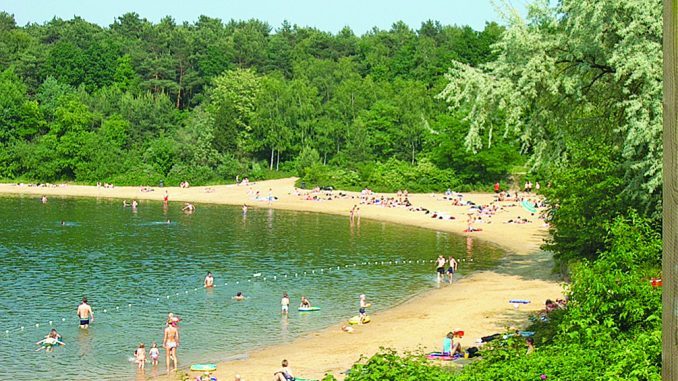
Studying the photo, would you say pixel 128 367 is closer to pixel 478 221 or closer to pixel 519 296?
pixel 519 296

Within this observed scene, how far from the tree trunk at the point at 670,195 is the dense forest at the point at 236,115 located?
68.7 m

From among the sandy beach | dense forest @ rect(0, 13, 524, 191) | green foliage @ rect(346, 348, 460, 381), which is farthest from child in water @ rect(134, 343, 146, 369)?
dense forest @ rect(0, 13, 524, 191)

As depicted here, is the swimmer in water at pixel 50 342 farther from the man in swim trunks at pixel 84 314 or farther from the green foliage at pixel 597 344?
the green foliage at pixel 597 344

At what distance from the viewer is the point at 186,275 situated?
4100 cm

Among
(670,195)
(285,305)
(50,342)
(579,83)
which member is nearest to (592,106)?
(579,83)

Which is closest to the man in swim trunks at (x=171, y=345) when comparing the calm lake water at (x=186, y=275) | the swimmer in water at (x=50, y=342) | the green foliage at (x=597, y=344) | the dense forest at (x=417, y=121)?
the calm lake water at (x=186, y=275)

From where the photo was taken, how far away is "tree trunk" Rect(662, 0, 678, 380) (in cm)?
206

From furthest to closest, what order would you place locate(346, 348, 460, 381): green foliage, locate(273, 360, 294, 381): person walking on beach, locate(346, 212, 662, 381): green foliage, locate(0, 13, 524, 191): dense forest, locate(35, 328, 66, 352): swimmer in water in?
1. locate(0, 13, 524, 191): dense forest
2. locate(35, 328, 66, 352): swimmer in water
3. locate(273, 360, 294, 381): person walking on beach
4. locate(346, 348, 460, 381): green foliage
5. locate(346, 212, 662, 381): green foliage

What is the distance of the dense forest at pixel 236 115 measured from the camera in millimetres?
80125

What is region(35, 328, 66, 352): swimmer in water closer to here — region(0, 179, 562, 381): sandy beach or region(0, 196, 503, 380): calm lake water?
region(0, 196, 503, 380): calm lake water

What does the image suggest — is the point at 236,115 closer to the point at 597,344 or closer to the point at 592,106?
the point at 592,106

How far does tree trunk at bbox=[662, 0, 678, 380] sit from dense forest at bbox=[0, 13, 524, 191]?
225ft

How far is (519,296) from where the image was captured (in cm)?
3156

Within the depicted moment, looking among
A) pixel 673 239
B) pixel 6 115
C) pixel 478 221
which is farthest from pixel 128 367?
pixel 6 115
